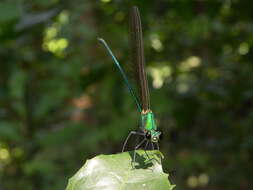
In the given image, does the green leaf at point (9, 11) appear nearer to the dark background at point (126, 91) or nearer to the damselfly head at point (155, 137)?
→ the dark background at point (126, 91)

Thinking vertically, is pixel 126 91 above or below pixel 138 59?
below

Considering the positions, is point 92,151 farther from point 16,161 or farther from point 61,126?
point 16,161

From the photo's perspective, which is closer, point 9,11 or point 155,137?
point 155,137

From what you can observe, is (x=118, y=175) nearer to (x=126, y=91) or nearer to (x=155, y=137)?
(x=155, y=137)

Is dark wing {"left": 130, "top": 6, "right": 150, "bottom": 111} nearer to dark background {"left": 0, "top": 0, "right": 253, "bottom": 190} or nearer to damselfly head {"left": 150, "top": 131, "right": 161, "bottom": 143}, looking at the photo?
damselfly head {"left": 150, "top": 131, "right": 161, "bottom": 143}

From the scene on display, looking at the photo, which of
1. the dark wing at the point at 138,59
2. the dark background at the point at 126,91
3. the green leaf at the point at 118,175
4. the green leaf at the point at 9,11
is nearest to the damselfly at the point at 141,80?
the dark wing at the point at 138,59

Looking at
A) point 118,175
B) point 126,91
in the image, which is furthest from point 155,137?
point 126,91
